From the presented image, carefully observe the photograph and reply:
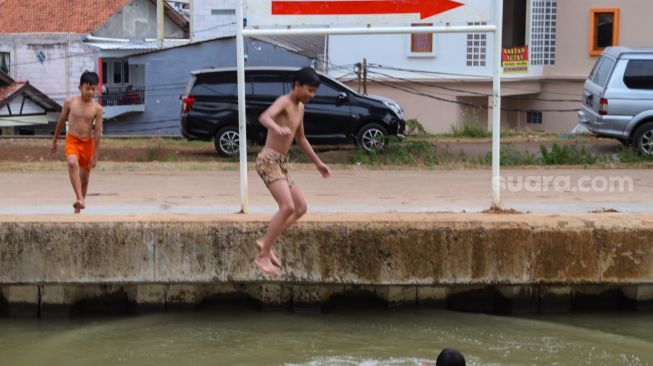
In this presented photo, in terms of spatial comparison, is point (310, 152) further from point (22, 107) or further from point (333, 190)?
point (22, 107)

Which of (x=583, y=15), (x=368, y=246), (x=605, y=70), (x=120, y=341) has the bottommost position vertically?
(x=120, y=341)

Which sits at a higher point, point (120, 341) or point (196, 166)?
point (196, 166)

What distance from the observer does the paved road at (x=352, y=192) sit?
11969 mm

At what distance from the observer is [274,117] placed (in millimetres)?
8828

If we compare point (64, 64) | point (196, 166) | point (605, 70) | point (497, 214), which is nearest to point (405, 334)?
point (497, 214)

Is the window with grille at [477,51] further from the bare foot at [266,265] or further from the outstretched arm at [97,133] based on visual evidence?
the bare foot at [266,265]

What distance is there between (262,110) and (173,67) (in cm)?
1924

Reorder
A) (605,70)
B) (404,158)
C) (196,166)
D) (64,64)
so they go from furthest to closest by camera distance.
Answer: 1. (64,64)
2. (605,70)
3. (404,158)
4. (196,166)

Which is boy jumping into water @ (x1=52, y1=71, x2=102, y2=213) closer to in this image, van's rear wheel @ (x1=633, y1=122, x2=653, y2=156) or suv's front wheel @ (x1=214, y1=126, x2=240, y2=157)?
suv's front wheel @ (x1=214, y1=126, x2=240, y2=157)

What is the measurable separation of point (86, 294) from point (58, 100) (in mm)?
37406

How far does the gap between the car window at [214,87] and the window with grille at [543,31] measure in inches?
612

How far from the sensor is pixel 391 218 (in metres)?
9.96

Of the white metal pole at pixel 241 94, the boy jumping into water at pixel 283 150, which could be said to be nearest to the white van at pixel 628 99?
the white metal pole at pixel 241 94

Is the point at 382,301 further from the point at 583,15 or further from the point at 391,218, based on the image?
the point at 583,15
